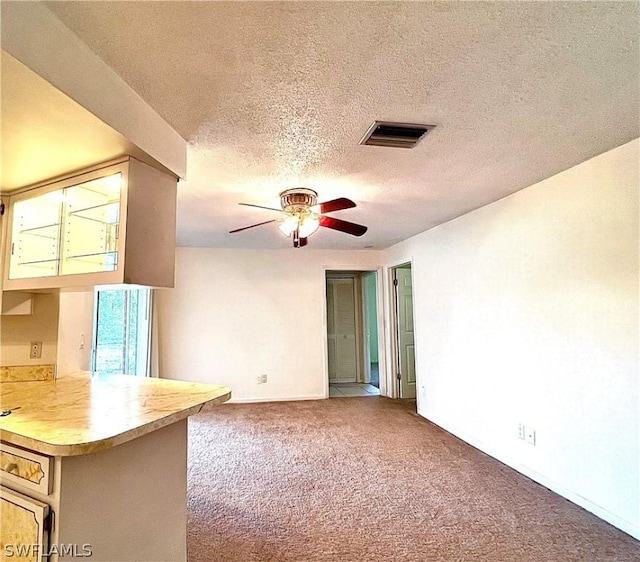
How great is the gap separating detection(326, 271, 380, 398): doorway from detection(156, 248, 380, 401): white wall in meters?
1.66

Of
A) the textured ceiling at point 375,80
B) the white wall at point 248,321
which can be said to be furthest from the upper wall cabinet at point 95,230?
the white wall at point 248,321

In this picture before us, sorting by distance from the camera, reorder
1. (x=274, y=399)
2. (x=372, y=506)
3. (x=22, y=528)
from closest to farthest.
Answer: (x=22, y=528) < (x=372, y=506) < (x=274, y=399)

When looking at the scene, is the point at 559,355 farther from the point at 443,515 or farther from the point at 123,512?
the point at 123,512

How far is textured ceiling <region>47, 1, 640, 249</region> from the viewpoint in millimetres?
1250

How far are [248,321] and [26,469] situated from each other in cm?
427

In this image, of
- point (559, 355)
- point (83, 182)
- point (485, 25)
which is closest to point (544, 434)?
point (559, 355)

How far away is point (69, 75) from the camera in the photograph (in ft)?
4.27

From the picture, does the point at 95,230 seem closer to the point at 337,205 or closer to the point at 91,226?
the point at 91,226

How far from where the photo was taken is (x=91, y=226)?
1.92 metres

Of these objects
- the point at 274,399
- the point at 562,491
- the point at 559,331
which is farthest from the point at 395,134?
the point at 274,399

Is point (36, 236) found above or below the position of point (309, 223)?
below

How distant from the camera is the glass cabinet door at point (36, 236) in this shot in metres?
2.02

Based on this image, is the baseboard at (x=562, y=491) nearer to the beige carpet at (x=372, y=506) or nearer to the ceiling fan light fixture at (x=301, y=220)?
the beige carpet at (x=372, y=506)

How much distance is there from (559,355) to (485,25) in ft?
7.35
